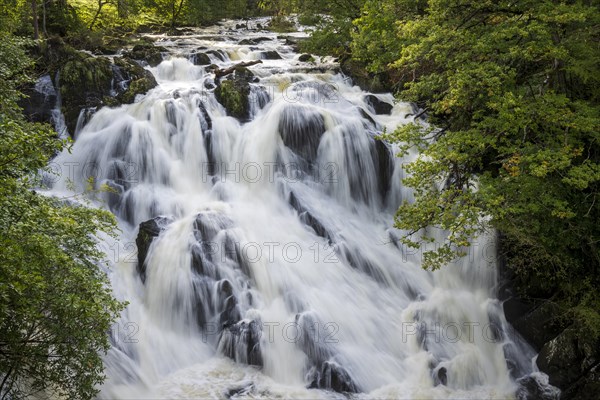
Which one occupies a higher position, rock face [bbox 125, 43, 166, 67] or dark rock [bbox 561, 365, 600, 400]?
rock face [bbox 125, 43, 166, 67]

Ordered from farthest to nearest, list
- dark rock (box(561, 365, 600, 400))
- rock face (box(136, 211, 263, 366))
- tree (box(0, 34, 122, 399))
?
rock face (box(136, 211, 263, 366)) < dark rock (box(561, 365, 600, 400)) < tree (box(0, 34, 122, 399))

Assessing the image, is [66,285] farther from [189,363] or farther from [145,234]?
[145,234]

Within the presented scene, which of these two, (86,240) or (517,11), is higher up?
(517,11)

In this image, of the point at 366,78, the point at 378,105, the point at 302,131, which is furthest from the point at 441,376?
the point at 366,78

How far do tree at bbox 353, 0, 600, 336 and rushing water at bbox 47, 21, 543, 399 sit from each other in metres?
1.92

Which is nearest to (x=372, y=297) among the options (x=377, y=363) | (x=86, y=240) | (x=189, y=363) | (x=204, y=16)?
(x=377, y=363)

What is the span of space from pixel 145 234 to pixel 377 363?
228 inches

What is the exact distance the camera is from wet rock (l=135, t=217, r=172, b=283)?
35.2ft

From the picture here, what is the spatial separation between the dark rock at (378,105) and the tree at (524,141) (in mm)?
4980

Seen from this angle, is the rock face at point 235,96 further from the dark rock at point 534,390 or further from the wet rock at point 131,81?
the dark rock at point 534,390

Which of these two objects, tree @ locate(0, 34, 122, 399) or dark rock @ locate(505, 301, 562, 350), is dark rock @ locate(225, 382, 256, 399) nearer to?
tree @ locate(0, 34, 122, 399)

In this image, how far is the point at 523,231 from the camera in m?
9.75

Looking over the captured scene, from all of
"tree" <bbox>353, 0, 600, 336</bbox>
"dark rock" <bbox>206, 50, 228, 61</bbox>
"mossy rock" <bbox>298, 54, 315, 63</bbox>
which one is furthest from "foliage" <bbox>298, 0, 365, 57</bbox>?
"tree" <bbox>353, 0, 600, 336</bbox>

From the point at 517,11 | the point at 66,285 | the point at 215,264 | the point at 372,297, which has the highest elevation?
the point at 517,11
